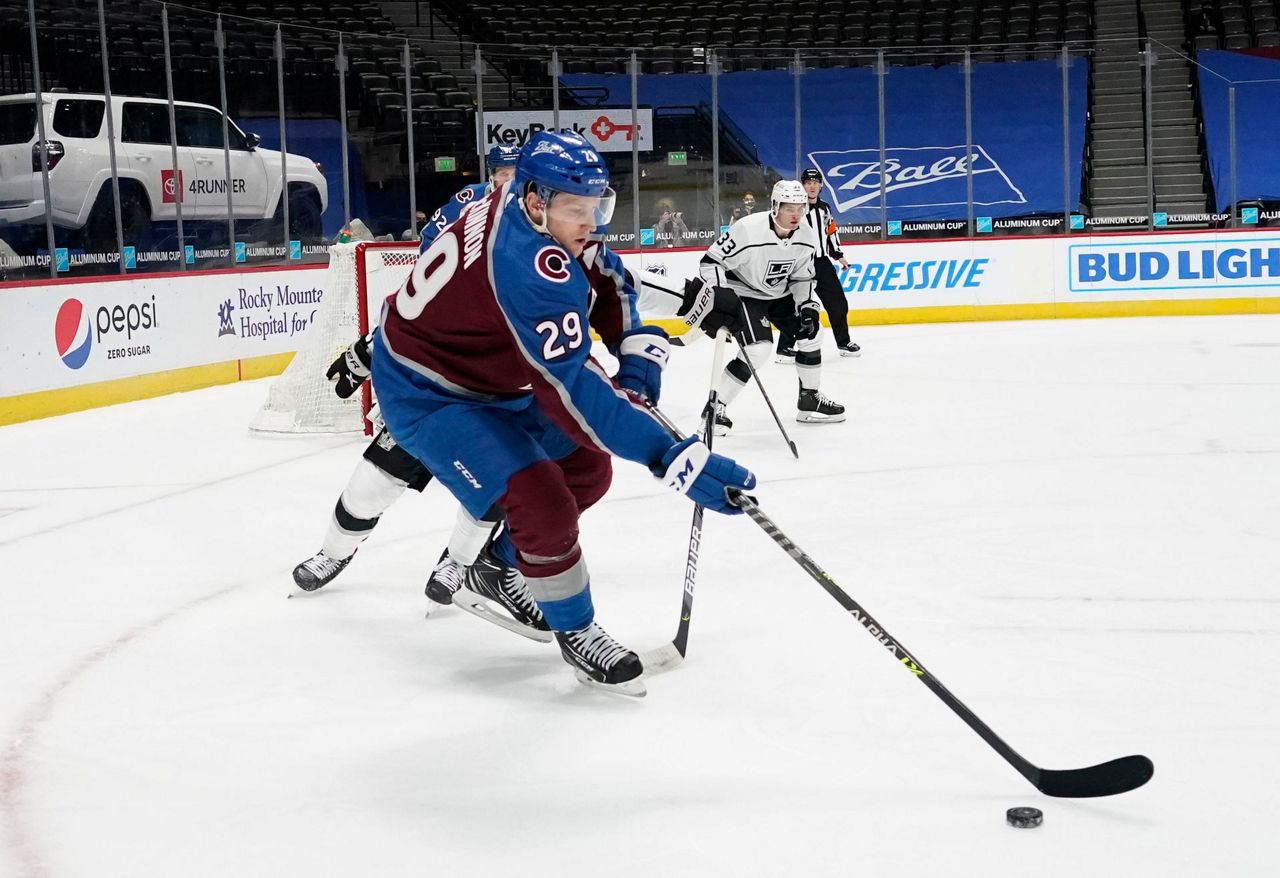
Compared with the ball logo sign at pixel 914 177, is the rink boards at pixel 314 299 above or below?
below

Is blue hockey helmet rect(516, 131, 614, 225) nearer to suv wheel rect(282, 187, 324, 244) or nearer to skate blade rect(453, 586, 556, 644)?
skate blade rect(453, 586, 556, 644)

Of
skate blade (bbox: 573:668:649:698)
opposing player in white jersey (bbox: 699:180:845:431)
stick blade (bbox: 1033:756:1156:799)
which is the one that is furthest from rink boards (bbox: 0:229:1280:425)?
stick blade (bbox: 1033:756:1156:799)

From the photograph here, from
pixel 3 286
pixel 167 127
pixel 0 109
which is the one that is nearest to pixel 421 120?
pixel 167 127

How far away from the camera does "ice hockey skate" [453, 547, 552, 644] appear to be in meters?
3.17

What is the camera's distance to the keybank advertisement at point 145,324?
7.48 metres

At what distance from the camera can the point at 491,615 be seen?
10.6 feet

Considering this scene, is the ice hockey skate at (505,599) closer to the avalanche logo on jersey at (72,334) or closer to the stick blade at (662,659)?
the stick blade at (662,659)

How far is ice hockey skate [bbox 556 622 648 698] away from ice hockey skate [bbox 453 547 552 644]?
0.31m

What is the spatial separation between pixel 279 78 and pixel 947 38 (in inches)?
362

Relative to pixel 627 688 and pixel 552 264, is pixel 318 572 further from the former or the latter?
pixel 552 264

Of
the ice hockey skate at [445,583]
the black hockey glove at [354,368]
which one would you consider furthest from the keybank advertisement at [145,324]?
the ice hockey skate at [445,583]

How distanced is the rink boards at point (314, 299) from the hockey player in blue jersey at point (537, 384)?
1.91 feet

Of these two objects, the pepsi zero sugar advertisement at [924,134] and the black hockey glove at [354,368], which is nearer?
the black hockey glove at [354,368]

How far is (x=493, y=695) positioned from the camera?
2.86 meters
